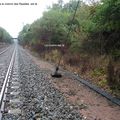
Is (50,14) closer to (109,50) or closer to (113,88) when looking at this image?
(109,50)

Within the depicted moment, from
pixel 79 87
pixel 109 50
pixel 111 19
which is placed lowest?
pixel 79 87

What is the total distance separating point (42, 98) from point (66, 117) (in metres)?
3.29

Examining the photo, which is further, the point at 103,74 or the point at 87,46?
the point at 87,46

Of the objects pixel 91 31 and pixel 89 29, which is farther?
pixel 91 31

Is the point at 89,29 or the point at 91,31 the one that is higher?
the point at 89,29

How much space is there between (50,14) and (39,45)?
6.50 m

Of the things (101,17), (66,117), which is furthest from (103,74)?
(66,117)

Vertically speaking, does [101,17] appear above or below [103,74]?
above

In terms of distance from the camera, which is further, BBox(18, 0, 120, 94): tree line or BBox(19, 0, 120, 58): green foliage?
BBox(19, 0, 120, 58): green foliage

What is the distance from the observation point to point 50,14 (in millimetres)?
51219

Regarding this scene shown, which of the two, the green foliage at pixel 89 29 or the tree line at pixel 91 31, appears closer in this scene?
the tree line at pixel 91 31

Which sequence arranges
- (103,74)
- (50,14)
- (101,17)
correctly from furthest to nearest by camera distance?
1. (50,14)
2. (103,74)
3. (101,17)

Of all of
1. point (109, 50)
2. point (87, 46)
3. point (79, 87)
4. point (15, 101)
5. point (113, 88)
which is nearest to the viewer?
point (15, 101)

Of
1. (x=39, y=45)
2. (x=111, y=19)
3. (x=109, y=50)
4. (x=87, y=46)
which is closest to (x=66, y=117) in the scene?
(x=111, y=19)
